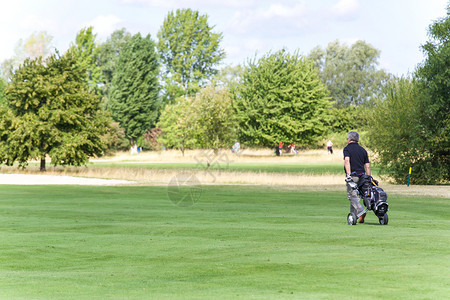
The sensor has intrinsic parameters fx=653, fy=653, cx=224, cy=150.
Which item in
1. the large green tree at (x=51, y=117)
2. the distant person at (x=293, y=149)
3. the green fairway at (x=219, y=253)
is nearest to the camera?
the green fairway at (x=219, y=253)

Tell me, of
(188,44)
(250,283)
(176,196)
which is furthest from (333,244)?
(188,44)

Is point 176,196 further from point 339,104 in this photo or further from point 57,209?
point 339,104

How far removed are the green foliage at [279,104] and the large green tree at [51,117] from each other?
1320 inches

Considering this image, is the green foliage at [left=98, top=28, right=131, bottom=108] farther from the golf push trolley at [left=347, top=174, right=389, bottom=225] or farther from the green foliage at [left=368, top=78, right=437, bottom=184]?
the golf push trolley at [left=347, top=174, right=389, bottom=225]

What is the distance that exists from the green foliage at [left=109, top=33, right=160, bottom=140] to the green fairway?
73.7 metres

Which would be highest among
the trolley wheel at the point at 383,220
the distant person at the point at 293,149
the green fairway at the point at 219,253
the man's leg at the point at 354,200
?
the distant person at the point at 293,149

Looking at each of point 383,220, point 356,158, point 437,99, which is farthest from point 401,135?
point 356,158

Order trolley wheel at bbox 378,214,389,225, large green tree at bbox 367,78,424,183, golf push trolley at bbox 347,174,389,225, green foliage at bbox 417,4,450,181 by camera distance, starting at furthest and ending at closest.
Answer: large green tree at bbox 367,78,424,183 → green foliage at bbox 417,4,450,181 → trolley wheel at bbox 378,214,389,225 → golf push trolley at bbox 347,174,389,225

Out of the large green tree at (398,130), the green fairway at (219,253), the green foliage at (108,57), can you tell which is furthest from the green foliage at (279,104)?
the green fairway at (219,253)

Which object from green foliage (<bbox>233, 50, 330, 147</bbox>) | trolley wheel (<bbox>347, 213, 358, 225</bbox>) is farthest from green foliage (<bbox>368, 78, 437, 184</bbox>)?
green foliage (<bbox>233, 50, 330, 147</bbox>)

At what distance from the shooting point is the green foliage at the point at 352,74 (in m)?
110

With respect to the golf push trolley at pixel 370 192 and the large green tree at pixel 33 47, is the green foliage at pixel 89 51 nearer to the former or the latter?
the large green tree at pixel 33 47

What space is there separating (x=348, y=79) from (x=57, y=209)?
313 feet

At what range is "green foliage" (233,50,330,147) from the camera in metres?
76.9
